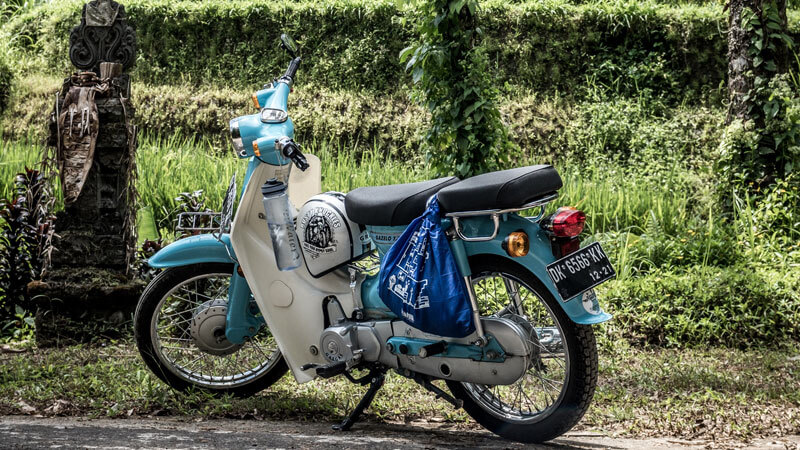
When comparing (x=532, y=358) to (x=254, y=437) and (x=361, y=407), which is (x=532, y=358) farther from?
(x=254, y=437)

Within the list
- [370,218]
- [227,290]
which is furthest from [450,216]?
[227,290]

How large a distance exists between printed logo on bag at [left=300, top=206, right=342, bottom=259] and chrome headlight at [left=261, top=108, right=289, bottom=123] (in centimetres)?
41

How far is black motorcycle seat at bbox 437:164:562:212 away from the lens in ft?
10.3

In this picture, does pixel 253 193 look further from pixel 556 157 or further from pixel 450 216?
pixel 556 157

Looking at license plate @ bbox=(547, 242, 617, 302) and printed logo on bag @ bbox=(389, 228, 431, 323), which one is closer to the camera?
license plate @ bbox=(547, 242, 617, 302)

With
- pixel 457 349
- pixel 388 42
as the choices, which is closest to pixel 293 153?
pixel 457 349

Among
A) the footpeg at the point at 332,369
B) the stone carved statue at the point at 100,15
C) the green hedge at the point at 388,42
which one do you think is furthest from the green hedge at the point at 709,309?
the green hedge at the point at 388,42

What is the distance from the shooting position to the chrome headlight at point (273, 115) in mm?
3689

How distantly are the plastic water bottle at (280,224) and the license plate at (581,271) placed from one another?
3.84 feet

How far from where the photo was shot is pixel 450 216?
3.30 meters

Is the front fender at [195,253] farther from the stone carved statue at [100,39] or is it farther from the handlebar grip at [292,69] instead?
the stone carved statue at [100,39]

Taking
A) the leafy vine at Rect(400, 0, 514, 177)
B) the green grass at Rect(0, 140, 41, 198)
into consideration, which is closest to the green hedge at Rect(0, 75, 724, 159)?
the green grass at Rect(0, 140, 41, 198)

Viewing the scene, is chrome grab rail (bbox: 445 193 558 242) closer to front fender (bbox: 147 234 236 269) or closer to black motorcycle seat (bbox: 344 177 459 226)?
black motorcycle seat (bbox: 344 177 459 226)

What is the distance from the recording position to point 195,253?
404 centimetres
